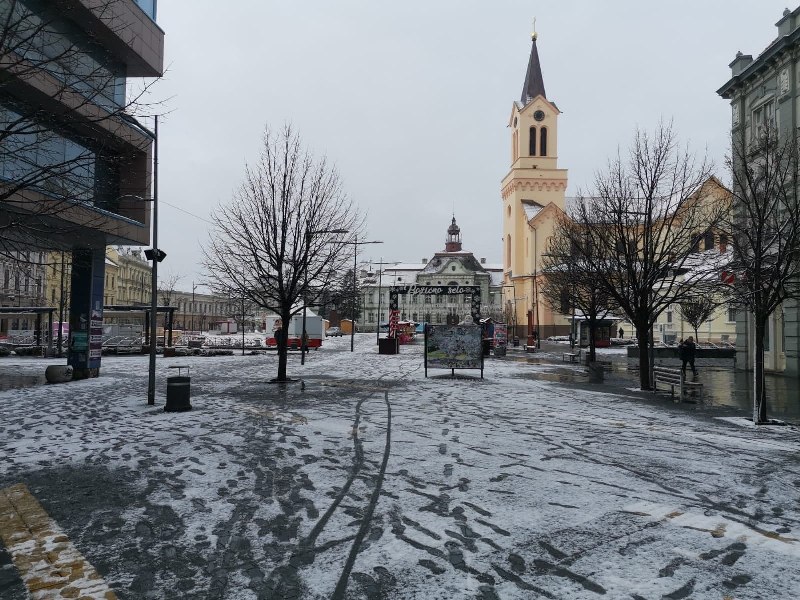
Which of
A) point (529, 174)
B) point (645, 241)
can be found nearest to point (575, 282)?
point (645, 241)

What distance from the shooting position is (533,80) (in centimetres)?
8650

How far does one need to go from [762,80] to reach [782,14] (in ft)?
8.12

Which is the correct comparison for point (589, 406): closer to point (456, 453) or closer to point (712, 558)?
point (456, 453)


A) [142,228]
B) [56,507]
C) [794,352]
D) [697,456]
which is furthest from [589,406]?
[142,228]

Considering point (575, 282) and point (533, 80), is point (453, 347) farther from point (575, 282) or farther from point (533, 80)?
point (533, 80)

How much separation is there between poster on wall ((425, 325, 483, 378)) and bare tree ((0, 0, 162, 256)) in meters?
11.3

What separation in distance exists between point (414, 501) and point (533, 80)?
89.1 meters

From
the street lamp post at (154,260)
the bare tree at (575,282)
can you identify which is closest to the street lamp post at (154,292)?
the street lamp post at (154,260)

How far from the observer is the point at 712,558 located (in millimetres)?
4984

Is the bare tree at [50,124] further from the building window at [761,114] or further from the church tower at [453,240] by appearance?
the church tower at [453,240]

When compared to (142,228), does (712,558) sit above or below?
below

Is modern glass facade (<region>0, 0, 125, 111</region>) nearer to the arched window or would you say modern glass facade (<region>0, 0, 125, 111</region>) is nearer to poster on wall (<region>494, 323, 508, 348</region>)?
poster on wall (<region>494, 323, 508, 348</region>)

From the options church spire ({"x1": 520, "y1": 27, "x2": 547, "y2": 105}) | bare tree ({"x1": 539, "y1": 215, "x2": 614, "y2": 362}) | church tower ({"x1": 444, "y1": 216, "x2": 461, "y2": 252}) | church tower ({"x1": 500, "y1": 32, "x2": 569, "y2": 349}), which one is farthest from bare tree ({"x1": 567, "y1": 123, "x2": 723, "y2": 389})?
church tower ({"x1": 444, "y1": 216, "x2": 461, "y2": 252})

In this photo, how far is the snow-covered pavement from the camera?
4.60m
